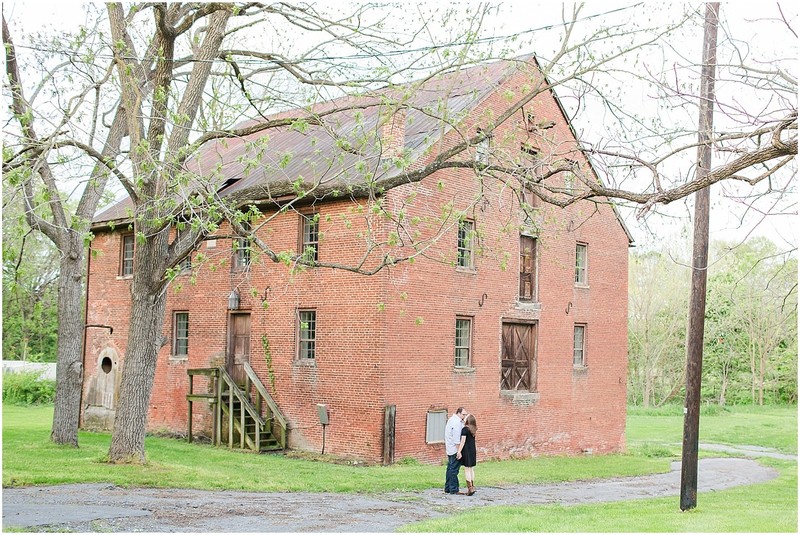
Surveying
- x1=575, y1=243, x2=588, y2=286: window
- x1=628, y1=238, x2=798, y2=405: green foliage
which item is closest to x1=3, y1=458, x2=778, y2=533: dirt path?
x1=575, y1=243, x2=588, y2=286: window

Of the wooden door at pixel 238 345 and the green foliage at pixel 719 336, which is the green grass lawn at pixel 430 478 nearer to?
the wooden door at pixel 238 345

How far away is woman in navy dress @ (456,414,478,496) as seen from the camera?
16.7 m

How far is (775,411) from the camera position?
166 feet

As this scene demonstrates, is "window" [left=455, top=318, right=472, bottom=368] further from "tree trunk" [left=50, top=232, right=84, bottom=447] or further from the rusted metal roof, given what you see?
"tree trunk" [left=50, top=232, right=84, bottom=447]

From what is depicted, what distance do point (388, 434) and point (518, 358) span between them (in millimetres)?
5545

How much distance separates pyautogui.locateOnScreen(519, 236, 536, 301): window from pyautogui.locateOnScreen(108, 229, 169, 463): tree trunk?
10857 mm

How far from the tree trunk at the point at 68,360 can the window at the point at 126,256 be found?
6446 mm

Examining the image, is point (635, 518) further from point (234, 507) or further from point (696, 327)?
point (234, 507)

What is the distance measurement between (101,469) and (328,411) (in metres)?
6.24

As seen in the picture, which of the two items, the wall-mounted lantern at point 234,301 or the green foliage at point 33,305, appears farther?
the green foliage at point 33,305

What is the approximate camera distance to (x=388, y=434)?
20109 millimetres

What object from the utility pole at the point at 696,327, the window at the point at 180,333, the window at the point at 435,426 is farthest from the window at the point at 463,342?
the utility pole at the point at 696,327

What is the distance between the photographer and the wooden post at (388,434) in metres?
20.0

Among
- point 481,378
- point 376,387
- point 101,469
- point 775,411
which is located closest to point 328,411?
point 376,387
